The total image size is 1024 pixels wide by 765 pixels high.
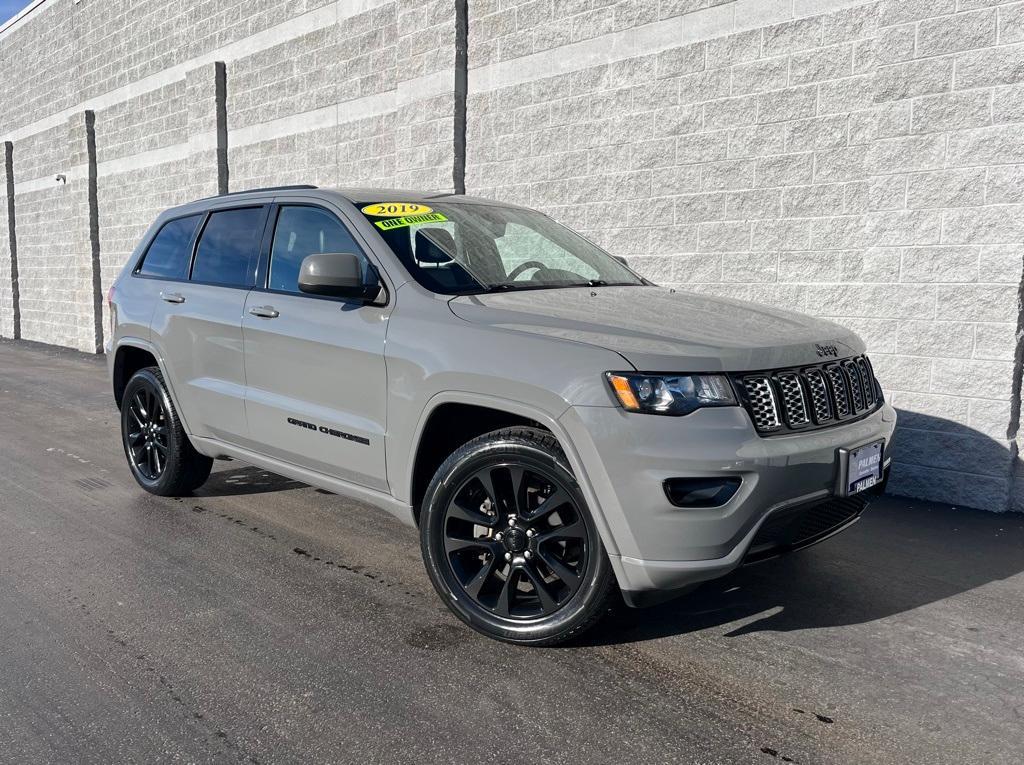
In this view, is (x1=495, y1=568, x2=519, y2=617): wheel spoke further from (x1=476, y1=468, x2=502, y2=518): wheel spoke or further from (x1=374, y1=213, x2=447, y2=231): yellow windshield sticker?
(x1=374, y1=213, x2=447, y2=231): yellow windshield sticker

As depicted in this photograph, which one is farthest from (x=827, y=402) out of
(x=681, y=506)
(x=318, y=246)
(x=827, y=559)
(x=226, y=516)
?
(x=226, y=516)

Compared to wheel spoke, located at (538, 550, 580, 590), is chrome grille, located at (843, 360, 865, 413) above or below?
above

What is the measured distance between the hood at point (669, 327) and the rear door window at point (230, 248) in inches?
65.1

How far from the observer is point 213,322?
5.01m

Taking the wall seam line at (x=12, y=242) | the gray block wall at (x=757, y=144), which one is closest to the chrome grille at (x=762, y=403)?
the gray block wall at (x=757, y=144)

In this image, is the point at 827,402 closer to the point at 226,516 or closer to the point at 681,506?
the point at 681,506

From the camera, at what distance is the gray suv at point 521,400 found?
10.3 feet

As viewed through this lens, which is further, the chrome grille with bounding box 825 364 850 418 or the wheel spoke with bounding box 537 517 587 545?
the chrome grille with bounding box 825 364 850 418

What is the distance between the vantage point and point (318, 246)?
456cm

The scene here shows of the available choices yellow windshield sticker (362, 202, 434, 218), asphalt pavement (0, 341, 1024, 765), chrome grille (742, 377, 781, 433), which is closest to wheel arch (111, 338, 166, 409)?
asphalt pavement (0, 341, 1024, 765)

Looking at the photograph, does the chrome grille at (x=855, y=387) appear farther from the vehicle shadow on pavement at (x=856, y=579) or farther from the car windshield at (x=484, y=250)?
the car windshield at (x=484, y=250)

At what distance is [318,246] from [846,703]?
3.19 metres

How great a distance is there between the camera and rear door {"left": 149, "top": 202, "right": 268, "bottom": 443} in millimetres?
A: 4887

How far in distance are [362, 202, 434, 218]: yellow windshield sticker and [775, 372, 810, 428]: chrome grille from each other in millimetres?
2058
